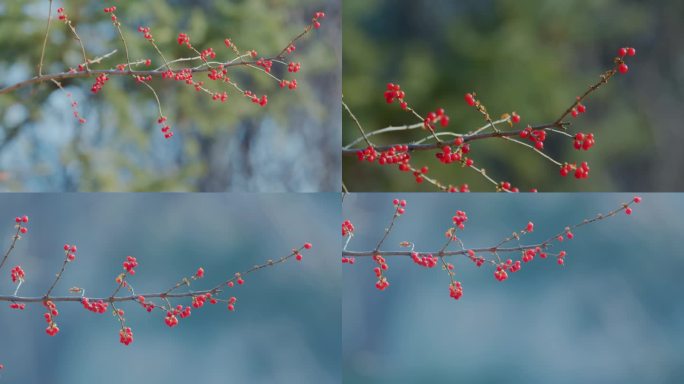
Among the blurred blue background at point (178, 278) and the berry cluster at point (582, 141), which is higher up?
the blurred blue background at point (178, 278)

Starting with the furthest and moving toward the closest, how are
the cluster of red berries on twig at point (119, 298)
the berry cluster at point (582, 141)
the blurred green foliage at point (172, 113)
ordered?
the blurred green foliage at point (172, 113), the cluster of red berries on twig at point (119, 298), the berry cluster at point (582, 141)

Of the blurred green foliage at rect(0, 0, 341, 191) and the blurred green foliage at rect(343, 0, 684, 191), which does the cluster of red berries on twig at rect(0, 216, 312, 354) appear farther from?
the blurred green foliage at rect(343, 0, 684, 191)

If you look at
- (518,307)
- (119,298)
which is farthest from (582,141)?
(518,307)

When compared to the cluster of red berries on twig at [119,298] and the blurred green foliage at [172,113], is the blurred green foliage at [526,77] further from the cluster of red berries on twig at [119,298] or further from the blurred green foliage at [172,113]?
the cluster of red berries on twig at [119,298]

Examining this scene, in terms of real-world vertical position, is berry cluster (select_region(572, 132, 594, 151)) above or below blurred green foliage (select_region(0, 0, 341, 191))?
below

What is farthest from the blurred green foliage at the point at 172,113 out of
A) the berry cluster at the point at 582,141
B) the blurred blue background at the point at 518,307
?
the berry cluster at the point at 582,141

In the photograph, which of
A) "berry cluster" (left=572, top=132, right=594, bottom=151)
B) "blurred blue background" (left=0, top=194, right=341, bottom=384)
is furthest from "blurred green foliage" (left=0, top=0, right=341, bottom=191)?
"berry cluster" (left=572, top=132, right=594, bottom=151)

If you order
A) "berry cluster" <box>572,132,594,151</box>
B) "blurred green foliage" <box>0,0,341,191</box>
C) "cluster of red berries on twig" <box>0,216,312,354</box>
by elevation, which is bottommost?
"cluster of red berries on twig" <box>0,216,312,354</box>

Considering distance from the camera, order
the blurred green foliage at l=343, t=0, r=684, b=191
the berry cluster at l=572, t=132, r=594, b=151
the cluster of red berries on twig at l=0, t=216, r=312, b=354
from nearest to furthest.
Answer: the berry cluster at l=572, t=132, r=594, b=151 < the cluster of red berries on twig at l=0, t=216, r=312, b=354 < the blurred green foliage at l=343, t=0, r=684, b=191

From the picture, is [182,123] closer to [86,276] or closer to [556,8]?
[86,276]
